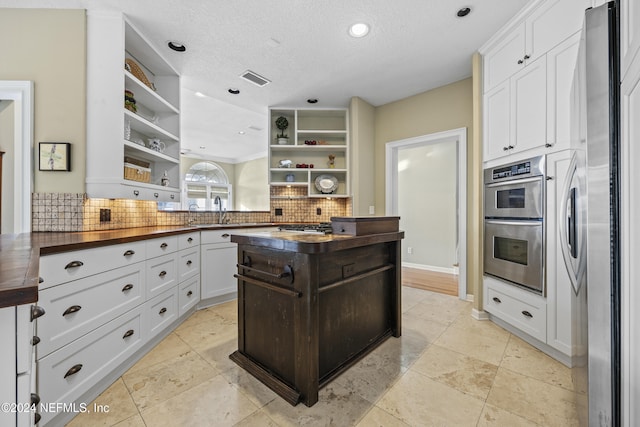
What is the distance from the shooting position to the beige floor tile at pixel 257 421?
1291 mm

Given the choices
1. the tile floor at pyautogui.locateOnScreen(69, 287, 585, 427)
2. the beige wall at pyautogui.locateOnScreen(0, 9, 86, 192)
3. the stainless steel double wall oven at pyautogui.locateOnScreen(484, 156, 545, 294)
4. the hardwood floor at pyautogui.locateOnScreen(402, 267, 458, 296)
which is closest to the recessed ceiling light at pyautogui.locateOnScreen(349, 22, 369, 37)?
the stainless steel double wall oven at pyautogui.locateOnScreen(484, 156, 545, 294)

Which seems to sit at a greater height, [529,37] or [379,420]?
[529,37]

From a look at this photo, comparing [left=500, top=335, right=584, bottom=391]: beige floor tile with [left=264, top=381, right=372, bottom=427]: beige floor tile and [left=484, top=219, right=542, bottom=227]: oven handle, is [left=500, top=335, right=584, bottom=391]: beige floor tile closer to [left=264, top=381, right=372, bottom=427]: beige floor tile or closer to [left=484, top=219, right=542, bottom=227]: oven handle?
[left=484, top=219, right=542, bottom=227]: oven handle

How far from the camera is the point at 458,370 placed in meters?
1.74

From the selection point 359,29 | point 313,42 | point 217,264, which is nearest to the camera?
point 359,29

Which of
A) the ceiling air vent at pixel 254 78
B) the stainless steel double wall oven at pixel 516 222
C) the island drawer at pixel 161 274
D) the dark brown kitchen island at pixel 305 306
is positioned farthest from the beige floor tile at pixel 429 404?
the ceiling air vent at pixel 254 78

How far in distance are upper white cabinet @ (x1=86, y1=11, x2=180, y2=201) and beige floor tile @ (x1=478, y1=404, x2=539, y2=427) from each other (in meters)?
2.86

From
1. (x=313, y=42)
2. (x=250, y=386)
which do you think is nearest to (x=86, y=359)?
(x=250, y=386)

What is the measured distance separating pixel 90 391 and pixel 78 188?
1.44m

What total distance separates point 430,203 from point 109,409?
4.87 metres

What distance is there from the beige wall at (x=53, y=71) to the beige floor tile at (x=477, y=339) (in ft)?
10.5

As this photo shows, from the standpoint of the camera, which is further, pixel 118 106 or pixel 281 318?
pixel 118 106

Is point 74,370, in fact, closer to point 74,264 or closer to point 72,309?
point 72,309

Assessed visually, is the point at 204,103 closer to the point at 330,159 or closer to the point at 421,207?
the point at 330,159
